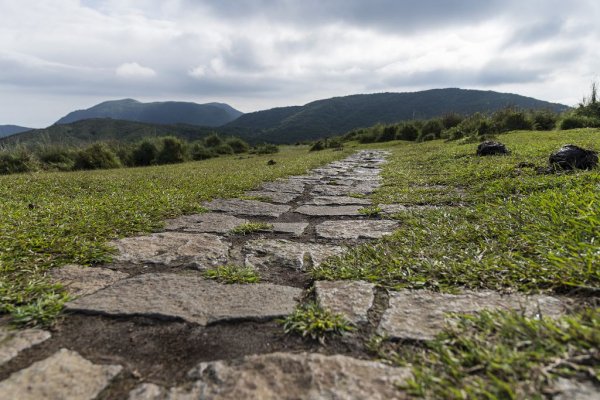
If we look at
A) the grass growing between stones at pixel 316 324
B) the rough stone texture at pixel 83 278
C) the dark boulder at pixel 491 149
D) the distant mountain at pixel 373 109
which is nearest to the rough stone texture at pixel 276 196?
the rough stone texture at pixel 83 278

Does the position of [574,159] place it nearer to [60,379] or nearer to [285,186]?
[285,186]

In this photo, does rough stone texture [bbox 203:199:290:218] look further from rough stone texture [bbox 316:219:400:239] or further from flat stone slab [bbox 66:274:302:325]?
flat stone slab [bbox 66:274:302:325]

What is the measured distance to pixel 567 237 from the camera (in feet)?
6.57

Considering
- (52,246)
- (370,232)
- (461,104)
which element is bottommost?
(370,232)

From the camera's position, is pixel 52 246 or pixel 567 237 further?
pixel 52 246

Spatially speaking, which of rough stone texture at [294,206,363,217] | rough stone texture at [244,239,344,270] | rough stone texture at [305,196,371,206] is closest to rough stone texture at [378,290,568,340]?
rough stone texture at [244,239,344,270]

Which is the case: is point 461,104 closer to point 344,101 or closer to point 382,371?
point 344,101

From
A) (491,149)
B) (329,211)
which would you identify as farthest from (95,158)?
(491,149)

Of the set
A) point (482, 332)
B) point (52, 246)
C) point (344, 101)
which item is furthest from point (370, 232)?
point (344, 101)

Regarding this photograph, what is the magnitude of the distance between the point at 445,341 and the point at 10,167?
14659 millimetres

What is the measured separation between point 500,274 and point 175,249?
205 centimetres

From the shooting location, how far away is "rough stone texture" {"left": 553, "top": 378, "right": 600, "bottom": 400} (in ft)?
3.17

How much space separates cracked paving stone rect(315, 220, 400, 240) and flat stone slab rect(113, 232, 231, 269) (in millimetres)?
883

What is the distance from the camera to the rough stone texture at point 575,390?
96 cm
